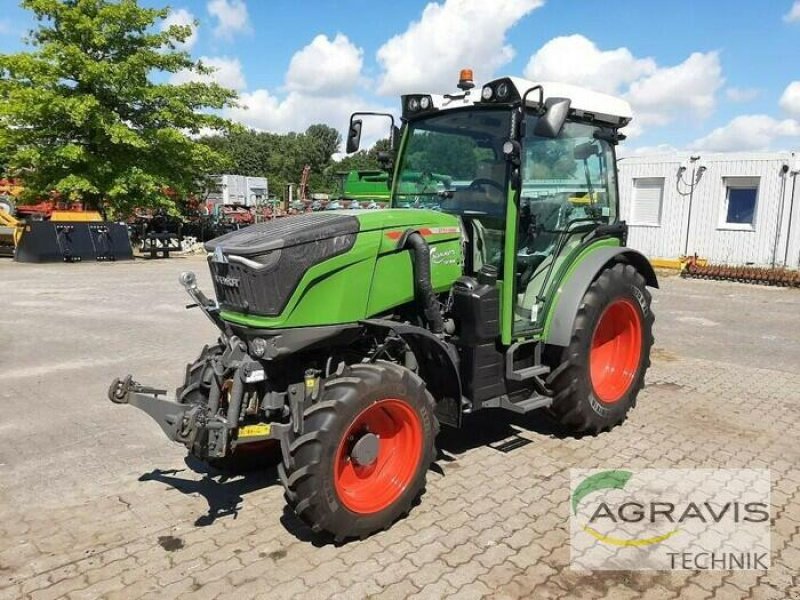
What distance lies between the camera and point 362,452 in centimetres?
336

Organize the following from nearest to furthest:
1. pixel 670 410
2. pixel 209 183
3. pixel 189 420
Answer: pixel 189 420, pixel 670 410, pixel 209 183

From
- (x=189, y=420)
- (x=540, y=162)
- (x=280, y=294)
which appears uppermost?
(x=540, y=162)

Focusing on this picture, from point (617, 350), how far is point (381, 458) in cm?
259

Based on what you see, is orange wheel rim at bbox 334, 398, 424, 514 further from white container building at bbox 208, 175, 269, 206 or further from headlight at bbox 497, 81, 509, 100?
white container building at bbox 208, 175, 269, 206

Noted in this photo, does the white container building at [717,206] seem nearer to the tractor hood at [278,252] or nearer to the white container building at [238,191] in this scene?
the tractor hood at [278,252]

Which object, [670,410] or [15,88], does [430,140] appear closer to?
[670,410]

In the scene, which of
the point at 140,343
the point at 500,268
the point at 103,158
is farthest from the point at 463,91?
the point at 103,158

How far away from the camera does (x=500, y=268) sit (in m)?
4.17

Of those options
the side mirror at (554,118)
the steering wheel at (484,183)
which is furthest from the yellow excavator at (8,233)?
the side mirror at (554,118)

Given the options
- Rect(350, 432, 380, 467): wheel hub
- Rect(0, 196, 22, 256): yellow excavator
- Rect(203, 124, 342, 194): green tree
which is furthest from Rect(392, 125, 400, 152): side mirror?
Rect(203, 124, 342, 194): green tree

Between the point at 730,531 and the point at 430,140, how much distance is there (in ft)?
10.5

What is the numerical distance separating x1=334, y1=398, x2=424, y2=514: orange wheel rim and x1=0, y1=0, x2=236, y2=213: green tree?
16950 millimetres

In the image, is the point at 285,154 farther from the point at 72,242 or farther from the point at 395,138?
the point at 395,138

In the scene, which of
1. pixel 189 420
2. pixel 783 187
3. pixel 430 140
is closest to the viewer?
pixel 189 420
